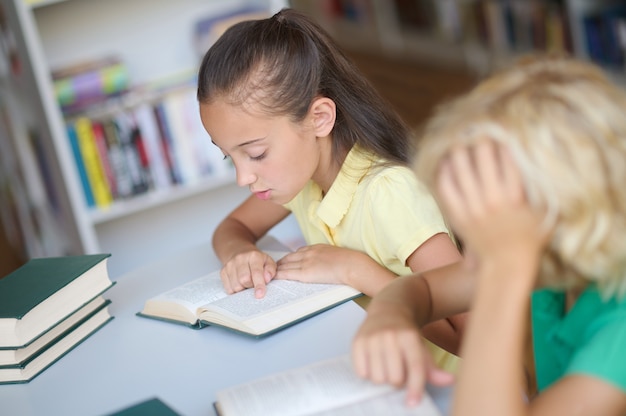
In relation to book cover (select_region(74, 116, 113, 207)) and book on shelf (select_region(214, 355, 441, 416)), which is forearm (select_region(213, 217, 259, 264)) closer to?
book on shelf (select_region(214, 355, 441, 416))

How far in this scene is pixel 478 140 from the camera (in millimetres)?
788

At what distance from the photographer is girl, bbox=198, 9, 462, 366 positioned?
1.26 metres

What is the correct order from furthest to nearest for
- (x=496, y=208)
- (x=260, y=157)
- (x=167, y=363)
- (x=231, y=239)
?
(x=231, y=239), (x=260, y=157), (x=167, y=363), (x=496, y=208)

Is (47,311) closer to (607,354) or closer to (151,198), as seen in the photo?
(607,354)

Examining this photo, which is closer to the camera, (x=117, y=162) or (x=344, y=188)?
(x=344, y=188)

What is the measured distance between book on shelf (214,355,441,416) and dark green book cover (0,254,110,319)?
0.40 meters

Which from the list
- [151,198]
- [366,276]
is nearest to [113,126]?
[151,198]

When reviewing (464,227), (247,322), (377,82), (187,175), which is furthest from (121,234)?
(377,82)

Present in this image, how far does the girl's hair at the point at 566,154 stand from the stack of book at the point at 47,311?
592mm

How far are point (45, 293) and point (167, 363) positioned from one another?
0.21m

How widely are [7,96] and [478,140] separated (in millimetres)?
2277

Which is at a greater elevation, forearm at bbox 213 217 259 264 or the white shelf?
forearm at bbox 213 217 259 264

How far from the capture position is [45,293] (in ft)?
3.95

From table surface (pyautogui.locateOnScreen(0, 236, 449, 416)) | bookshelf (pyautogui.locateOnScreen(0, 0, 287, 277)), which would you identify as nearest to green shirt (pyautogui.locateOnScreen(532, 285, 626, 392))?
table surface (pyautogui.locateOnScreen(0, 236, 449, 416))
